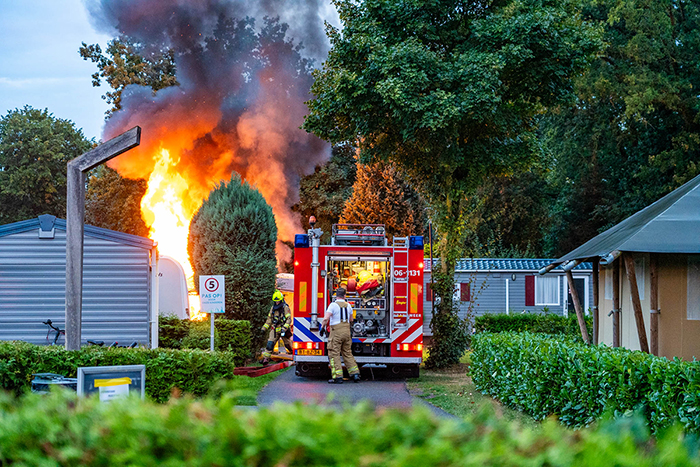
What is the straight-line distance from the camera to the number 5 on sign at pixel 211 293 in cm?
1360

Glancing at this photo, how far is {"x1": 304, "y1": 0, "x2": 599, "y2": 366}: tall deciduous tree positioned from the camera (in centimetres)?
1609

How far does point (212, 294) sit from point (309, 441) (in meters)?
11.5

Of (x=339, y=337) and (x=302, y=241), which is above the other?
(x=302, y=241)

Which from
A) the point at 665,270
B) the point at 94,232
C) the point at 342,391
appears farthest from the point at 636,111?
the point at 94,232

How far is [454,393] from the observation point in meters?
13.2

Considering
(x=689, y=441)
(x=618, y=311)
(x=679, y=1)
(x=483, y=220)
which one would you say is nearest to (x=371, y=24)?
(x=618, y=311)

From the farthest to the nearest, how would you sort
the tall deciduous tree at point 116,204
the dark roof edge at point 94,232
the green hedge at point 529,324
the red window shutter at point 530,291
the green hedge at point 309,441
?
1. the tall deciduous tree at point 116,204
2. the red window shutter at point 530,291
3. the green hedge at point 529,324
4. the dark roof edge at point 94,232
5. the green hedge at point 309,441

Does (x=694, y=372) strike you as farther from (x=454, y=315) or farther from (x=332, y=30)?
(x=332, y=30)

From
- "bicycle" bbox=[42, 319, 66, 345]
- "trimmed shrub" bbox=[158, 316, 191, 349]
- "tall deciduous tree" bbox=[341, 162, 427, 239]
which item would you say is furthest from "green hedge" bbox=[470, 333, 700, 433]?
"tall deciduous tree" bbox=[341, 162, 427, 239]

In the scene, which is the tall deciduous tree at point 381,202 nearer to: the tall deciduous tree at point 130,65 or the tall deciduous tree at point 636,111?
the tall deciduous tree at point 636,111

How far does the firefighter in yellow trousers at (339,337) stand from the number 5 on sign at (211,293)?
241 centimetres

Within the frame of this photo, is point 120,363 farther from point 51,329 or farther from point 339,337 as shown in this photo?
point 339,337

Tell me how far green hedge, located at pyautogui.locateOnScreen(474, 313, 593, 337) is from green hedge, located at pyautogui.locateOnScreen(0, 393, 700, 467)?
19445 millimetres

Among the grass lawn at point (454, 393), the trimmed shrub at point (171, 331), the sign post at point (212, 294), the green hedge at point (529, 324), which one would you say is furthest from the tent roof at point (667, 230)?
the green hedge at point (529, 324)
